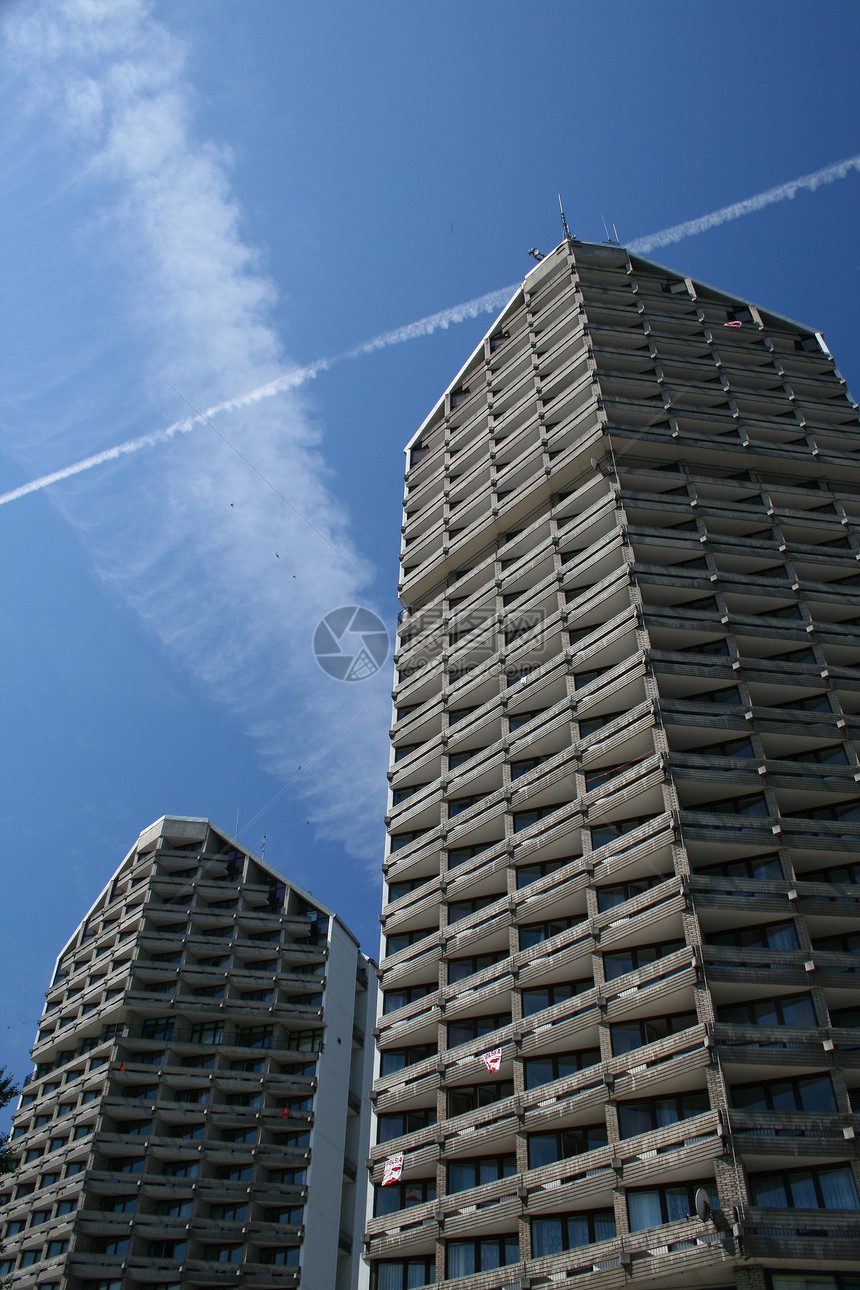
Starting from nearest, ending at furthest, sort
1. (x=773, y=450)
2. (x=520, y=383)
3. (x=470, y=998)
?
1. (x=470, y=998)
2. (x=773, y=450)
3. (x=520, y=383)

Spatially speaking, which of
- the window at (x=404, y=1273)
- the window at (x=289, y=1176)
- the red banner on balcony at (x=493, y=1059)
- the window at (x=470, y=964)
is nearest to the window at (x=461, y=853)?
the window at (x=470, y=964)

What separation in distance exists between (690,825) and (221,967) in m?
45.8

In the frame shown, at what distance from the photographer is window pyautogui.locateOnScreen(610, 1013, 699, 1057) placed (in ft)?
121

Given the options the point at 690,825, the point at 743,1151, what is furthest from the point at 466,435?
the point at 743,1151

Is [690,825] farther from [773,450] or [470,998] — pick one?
[773,450]

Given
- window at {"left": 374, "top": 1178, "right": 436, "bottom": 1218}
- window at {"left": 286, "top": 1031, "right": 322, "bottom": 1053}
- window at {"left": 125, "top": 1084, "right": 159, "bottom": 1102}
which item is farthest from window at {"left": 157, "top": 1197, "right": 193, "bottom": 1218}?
window at {"left": 374, "top": 1178, "right": 436, "bottom": 1218}

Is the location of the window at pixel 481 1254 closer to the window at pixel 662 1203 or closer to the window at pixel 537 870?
the window at pixel 662 1203

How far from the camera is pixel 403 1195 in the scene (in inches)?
1609

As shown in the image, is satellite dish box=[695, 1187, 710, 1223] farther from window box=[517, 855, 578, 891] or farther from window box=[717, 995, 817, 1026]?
window box=[517, 855, 578, 891]

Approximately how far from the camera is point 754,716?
4350cm

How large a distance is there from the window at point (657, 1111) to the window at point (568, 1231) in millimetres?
2875

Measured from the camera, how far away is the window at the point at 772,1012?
3500cm

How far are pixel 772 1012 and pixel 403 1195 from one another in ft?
55.1

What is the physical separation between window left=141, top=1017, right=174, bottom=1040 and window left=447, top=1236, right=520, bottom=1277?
3860cm
